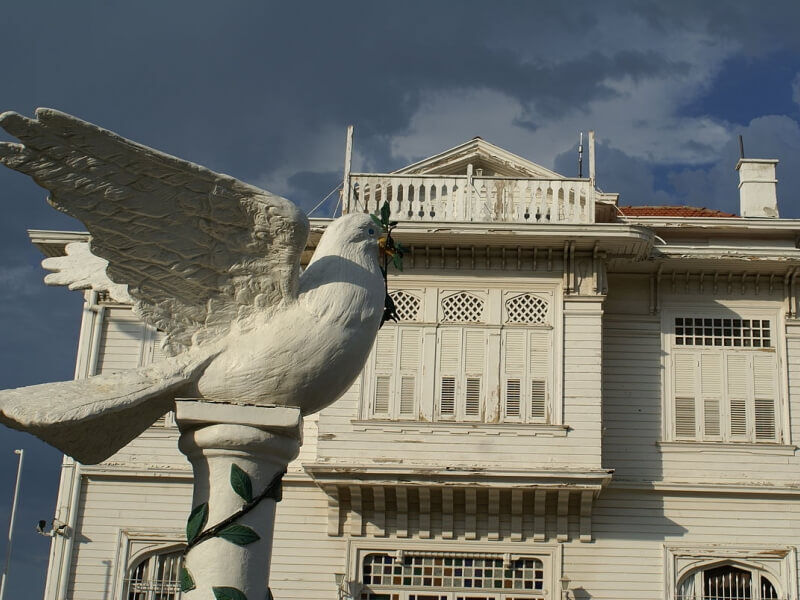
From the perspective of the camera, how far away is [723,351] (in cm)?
2172

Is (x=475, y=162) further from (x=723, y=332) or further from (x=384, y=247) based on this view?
(x=384, y=247)

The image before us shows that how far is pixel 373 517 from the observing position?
20.6 meters

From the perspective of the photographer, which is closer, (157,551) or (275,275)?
(275,275)

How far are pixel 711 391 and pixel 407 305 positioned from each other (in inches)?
212

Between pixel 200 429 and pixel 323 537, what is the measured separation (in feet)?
44.3

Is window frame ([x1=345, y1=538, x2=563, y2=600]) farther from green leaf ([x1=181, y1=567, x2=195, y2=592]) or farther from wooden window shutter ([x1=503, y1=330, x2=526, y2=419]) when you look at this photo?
green leaf ([x1=181, y1=567, x2=195, y2=592])

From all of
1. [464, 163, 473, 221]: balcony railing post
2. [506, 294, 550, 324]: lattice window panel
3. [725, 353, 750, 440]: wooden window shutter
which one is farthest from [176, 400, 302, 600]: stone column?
[725, 353, 750, 440]: wooden window shutter

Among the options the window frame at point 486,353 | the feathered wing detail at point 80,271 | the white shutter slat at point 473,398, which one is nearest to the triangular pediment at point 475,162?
the window frame at point 486,353

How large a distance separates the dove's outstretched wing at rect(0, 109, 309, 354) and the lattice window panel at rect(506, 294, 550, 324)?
539 inches

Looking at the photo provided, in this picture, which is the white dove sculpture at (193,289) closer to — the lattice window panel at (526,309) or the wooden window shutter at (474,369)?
the wooden window shutter at (474,369)

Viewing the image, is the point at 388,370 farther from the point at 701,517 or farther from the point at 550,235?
the point at 701,517

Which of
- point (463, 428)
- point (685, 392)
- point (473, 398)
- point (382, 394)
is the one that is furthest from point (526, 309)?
point (685, 392)

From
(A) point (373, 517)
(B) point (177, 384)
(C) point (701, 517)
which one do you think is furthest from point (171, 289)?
(C) point (701, 517)

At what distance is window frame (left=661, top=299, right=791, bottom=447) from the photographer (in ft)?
69.4
